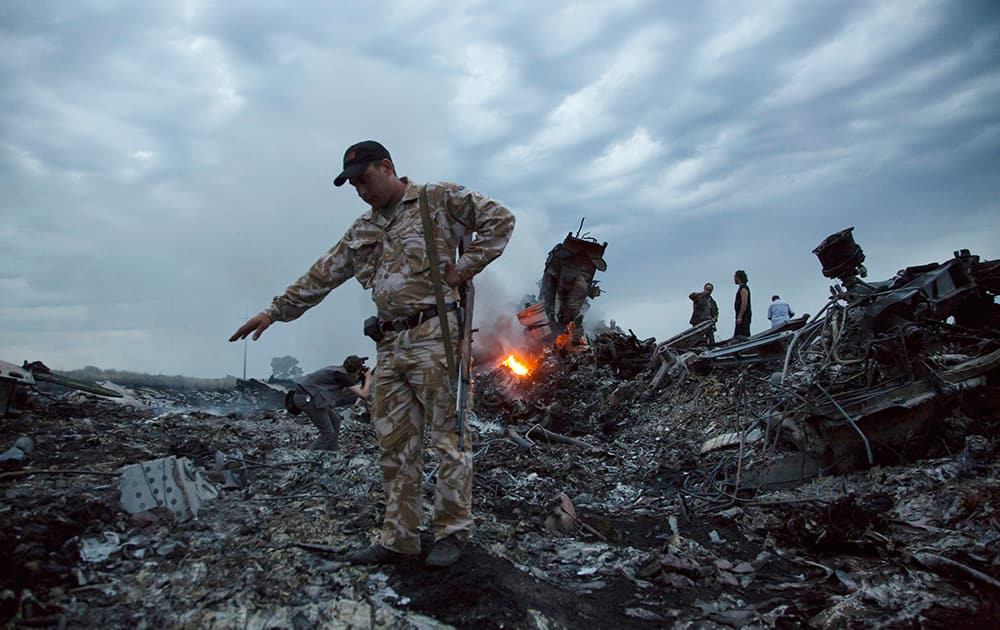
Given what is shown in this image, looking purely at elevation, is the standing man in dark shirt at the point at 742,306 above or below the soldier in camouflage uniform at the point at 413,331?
above

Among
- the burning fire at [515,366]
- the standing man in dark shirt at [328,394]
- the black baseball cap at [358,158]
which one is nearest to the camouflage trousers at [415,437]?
the black baseball cap at [358,158]

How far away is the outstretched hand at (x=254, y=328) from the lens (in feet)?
10.4

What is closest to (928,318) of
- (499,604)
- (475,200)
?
(475,200)

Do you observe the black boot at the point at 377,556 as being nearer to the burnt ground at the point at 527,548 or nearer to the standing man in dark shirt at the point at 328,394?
the burnt ground at the point at 527,548

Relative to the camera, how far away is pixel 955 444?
4.57 metres

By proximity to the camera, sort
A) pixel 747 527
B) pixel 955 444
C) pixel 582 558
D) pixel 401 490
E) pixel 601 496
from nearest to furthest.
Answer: pixel 401 490 < pixel 582 558 < pixel 747 527 < pixel 955 444 < pixel 601 496

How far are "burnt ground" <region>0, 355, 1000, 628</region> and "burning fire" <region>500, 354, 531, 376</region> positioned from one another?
6.76m

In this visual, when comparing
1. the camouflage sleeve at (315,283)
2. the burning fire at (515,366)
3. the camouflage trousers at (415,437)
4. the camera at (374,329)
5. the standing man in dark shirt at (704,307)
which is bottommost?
the camouflage trousers at (415,437)

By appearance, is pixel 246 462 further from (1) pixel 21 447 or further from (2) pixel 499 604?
(2) pixel 499 604

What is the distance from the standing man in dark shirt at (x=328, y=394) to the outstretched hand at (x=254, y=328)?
3427mm

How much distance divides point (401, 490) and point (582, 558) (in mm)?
1257

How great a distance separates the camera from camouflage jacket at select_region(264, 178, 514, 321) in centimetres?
301

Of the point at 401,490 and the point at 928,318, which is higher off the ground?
the point at 928,318

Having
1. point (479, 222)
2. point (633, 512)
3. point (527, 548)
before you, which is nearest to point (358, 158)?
point (479, 222)
